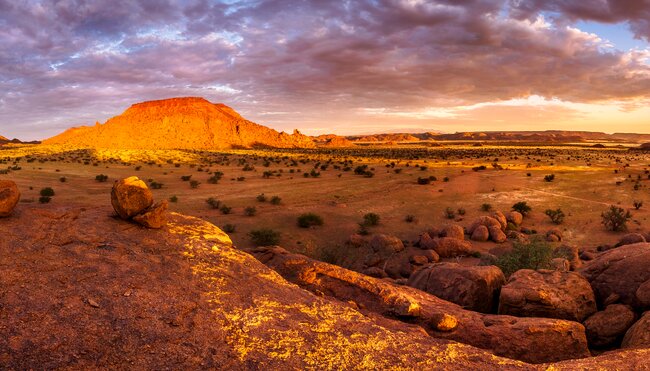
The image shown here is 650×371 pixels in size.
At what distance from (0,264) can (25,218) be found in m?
1.60

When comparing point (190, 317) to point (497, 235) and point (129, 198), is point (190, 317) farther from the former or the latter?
point (497, 235)

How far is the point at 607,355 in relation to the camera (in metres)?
5.88

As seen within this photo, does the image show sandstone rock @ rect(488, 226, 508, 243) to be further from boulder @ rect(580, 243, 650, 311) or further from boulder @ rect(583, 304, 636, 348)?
boulder @ rect(583, 304, 636, 348)

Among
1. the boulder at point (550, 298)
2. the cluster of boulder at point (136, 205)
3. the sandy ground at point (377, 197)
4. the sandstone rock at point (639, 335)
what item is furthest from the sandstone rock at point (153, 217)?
the sandy ground at point (377, 197)

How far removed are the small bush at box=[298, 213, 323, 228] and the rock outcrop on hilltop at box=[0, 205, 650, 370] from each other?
12.3m

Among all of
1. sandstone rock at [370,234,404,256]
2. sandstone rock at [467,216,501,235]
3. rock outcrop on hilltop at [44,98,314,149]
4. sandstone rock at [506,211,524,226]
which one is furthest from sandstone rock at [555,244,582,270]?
rock outcrop on hilltop at [44,98,314,149]

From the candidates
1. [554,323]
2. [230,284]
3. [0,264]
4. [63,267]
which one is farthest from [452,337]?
[0,264]

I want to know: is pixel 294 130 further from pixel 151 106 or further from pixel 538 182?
pixel 538 182

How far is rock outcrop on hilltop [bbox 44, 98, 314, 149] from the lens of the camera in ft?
370

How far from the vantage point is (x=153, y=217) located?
7.91 meters

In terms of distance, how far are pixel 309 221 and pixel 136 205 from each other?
13.2 metres

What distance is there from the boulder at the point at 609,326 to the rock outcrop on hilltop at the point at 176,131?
109 m

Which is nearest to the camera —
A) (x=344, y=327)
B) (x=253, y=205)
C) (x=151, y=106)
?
(x=344, y=327)

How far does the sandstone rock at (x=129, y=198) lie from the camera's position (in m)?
7.86
